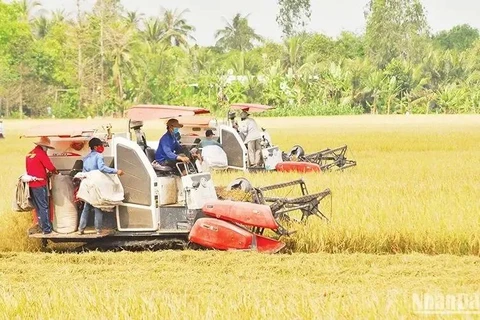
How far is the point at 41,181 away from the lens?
11.6 m

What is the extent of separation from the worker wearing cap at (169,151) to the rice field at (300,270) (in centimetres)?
155

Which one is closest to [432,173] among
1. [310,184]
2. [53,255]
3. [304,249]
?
[310,184]

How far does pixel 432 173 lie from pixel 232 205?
1079 cm

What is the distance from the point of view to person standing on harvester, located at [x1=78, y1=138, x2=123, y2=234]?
11.4m

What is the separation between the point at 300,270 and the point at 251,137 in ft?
35.3

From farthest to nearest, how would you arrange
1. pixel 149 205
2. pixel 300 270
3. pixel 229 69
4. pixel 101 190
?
pixel 229 69, pixel 149 205, pixel 101 190, pixel 300 270

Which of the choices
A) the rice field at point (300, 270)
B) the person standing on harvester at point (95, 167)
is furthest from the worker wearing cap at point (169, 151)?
the rice field at point (300, 270)

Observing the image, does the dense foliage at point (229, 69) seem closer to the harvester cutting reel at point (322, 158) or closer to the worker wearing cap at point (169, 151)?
the harvester cutting reel at point (322, 158)

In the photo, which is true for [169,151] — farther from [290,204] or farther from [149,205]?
[290,204]

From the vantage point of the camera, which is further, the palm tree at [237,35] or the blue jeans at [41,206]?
the palm tree at [237,35]

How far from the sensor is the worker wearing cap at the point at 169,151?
39.6 ft

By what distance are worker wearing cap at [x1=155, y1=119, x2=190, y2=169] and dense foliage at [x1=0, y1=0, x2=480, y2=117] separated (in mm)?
46564

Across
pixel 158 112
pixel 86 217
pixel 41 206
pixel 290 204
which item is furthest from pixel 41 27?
pixel 290 204

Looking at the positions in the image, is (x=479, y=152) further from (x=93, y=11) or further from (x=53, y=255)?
(x=93, y=11)
